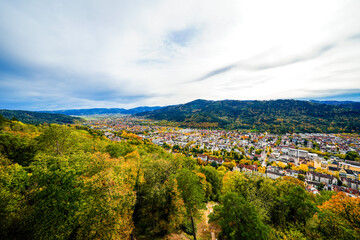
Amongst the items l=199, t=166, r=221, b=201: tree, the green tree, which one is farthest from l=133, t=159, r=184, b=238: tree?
l=199, t=166, r=221, b=201: tree

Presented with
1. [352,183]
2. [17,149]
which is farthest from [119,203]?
[352,183]

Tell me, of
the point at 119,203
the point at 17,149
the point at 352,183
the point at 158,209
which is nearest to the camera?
the point at 119,203

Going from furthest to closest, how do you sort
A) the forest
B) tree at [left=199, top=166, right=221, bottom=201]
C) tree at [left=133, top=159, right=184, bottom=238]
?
tree at [left=199, top=166, right=221, bottom=201] < tree at [left=133, top=159, right=184, bottom=238] < the forest

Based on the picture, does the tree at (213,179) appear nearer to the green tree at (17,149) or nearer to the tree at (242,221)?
the tree at (242,221)

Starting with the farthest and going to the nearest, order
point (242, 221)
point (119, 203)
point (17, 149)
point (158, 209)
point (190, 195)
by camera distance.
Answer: point (17, 149), point (190, 195), point (158, 209), point (242, 221), point (119, 203)

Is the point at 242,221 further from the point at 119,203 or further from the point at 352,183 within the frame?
the point at 352,183

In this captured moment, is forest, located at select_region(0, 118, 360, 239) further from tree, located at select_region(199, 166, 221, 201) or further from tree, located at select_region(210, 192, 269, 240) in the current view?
tree, located at select_region(199, 166, 221, 201)

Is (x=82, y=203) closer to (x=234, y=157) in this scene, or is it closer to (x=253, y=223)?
(x=253, y=223)

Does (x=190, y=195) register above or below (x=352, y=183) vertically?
above

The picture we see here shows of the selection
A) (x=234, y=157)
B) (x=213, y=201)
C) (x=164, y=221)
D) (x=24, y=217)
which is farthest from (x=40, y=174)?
(x=234, y=157)
